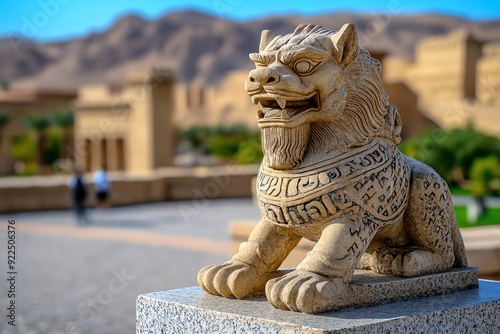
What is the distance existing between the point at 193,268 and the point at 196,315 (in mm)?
6864

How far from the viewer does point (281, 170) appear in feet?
11.3

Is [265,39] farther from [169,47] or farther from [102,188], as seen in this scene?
[169,47]

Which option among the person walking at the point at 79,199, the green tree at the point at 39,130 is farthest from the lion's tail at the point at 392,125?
the green tree at the point at 39,130

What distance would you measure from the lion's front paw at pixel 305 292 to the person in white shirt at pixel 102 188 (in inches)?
525

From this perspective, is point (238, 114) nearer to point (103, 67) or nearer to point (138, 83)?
point (138, 83)

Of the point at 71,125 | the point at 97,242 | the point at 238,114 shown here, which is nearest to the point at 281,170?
the point at 97,242

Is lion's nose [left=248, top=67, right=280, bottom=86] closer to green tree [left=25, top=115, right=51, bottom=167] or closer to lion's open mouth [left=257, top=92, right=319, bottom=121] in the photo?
lion's open mouth [left=257, top=92, right=319, bottom=121]

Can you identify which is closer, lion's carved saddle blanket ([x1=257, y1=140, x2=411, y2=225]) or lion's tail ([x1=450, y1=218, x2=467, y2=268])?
lion's carved saddle blanket ([x1=257, y1=140, x2=411, y2=225])

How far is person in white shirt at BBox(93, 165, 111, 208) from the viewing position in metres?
16.2

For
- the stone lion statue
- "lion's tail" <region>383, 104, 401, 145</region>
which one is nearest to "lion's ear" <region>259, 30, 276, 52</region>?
the stone lion statue

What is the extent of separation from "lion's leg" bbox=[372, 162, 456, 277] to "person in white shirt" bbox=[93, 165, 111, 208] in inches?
512

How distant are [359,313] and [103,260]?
8386 mm

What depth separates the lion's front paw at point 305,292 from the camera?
3.12m

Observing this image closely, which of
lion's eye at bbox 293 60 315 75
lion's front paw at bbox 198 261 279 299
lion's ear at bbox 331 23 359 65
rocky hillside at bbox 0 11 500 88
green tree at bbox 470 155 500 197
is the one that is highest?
rocky hillside at bbox 0 11 500 88
